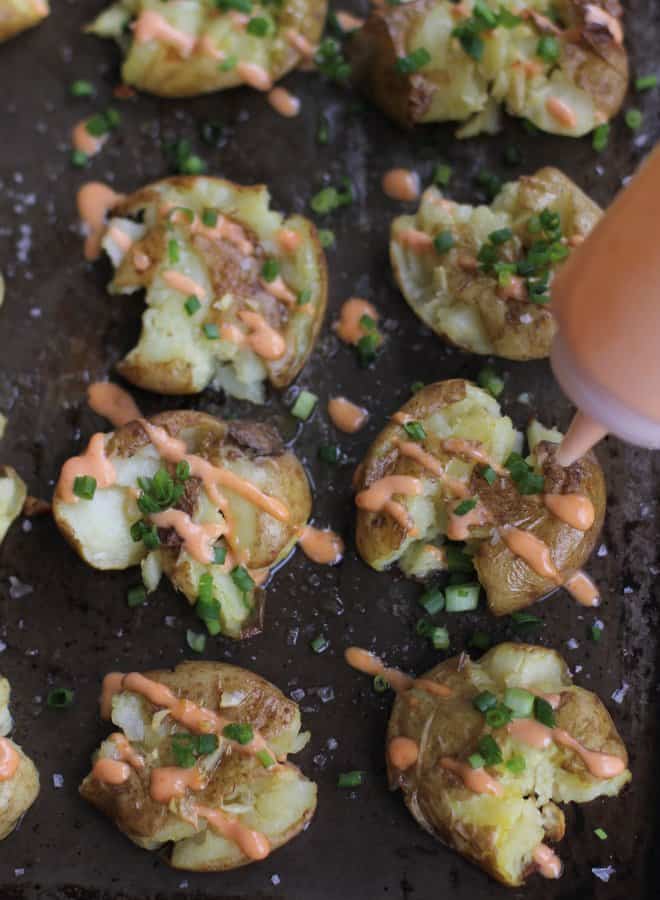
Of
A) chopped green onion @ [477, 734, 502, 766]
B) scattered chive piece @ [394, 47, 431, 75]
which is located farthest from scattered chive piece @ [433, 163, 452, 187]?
chopped green onion @ [477, 734, 502, 766]

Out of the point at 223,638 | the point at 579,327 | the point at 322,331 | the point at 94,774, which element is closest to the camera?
the point at 579,327

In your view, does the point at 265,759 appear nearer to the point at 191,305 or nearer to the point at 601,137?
the point at 191,305

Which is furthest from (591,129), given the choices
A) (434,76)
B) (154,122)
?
(154,122)

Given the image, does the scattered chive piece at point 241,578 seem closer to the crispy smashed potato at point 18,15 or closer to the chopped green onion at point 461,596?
the chopped green onion at point 461,596

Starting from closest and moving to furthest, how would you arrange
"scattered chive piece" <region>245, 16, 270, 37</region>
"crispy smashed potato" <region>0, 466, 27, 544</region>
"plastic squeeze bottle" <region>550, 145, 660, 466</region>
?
"plastic squeeze bottle" <region>550, 145, 660, 466</region> < "crispy smashed potato" <region>0, 466, 27, 544</region> < "scattered chive piece" <region>245, 16, 270, 37</region>

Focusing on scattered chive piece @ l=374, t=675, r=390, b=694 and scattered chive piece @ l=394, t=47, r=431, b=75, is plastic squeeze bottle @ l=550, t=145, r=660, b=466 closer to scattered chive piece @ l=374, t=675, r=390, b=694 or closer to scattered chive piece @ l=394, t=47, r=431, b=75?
scattered chive piece @ l=374, t=675, r=390, b=694

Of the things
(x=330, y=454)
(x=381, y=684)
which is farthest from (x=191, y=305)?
(x=381, y=684)

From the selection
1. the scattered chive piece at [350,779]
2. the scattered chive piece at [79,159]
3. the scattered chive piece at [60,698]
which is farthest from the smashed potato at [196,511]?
the scattered chive piece at [79,159]

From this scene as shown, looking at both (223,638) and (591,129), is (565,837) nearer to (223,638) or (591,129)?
(223,638)
